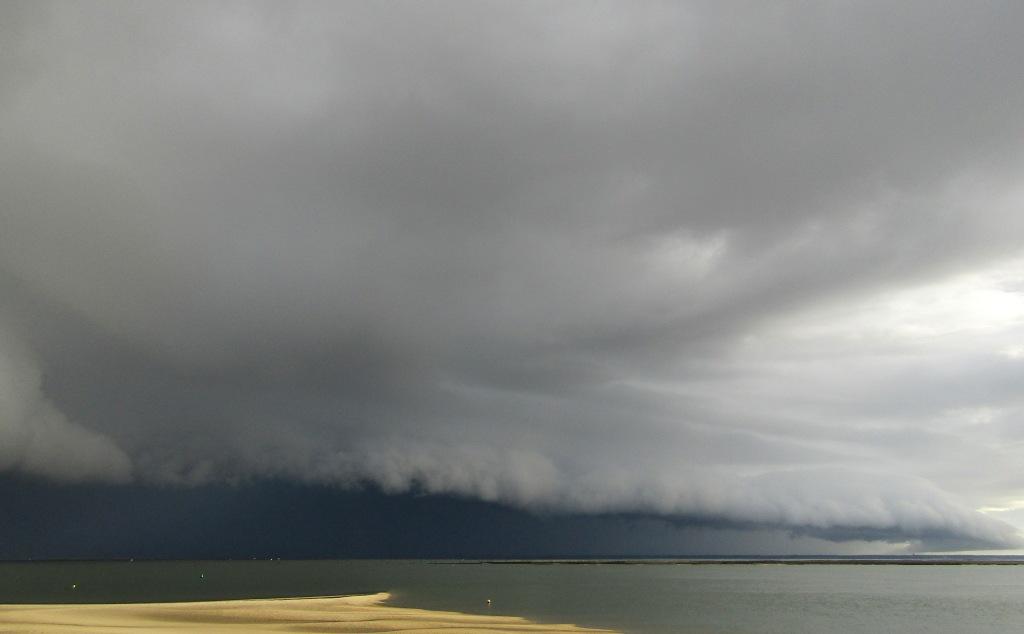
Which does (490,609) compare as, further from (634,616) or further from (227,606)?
(227,606)

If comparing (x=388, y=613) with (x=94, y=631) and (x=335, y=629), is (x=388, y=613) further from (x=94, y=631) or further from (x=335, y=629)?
(x=94, y=631)

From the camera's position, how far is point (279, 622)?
71.1 meters

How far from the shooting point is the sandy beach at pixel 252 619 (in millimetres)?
62688

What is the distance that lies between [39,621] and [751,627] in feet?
226

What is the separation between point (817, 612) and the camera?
330ft

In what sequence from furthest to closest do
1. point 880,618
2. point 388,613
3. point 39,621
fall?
point 880,618 → point 388,613 → point 39,621

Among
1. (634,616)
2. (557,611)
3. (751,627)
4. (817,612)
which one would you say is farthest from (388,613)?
(817,612)

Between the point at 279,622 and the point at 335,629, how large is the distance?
9237 millimetres

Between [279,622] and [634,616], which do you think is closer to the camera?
[279,622]

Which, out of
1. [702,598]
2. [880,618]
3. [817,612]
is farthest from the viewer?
[702,598]

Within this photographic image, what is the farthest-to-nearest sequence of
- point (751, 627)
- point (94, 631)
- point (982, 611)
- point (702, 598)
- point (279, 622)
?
point (702, 598) < point (982, 611) < point (751, 627) < point (279, 622) < point (94, 631)

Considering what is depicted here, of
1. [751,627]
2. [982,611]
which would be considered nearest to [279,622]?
[751,627]

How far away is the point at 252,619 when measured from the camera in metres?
72.4

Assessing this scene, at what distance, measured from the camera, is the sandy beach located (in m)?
62.7
